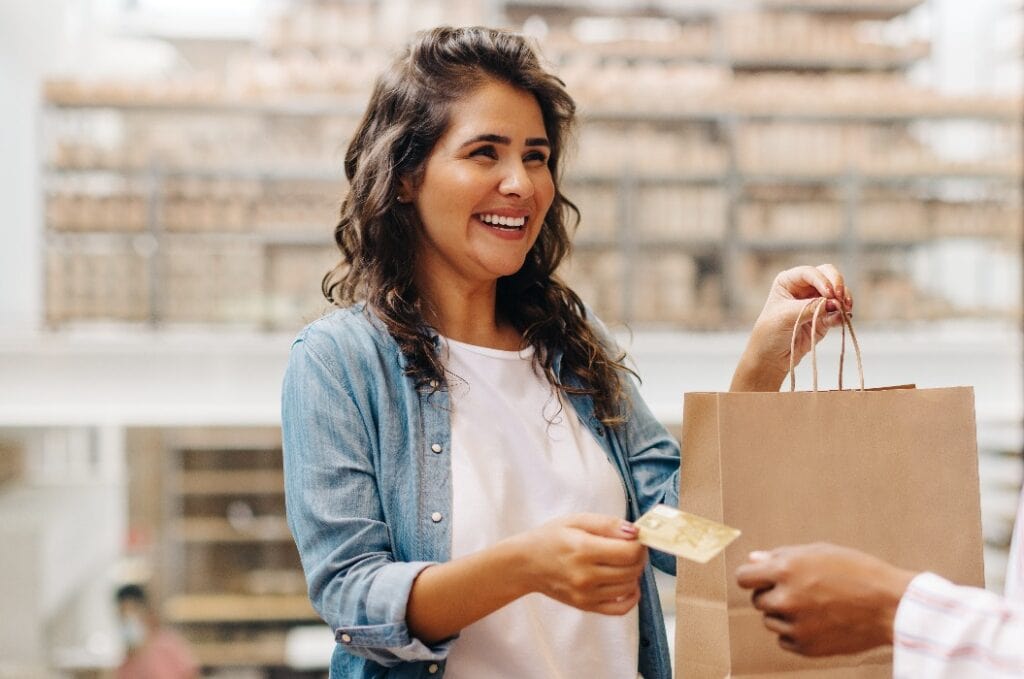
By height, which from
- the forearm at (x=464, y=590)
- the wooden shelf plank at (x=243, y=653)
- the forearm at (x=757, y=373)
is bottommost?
the wooden shelf plank at (x=243, y=653)

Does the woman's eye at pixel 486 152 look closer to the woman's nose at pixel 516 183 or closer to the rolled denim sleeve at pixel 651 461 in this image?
the woman's nose at pixel 516 183

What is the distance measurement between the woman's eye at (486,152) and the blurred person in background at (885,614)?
596 millimetres

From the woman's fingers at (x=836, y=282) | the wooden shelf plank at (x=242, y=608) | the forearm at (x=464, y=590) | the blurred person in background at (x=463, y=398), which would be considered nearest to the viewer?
the forearm at (x=464, y=590)

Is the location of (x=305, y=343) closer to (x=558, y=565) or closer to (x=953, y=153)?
(x=558, y=565)

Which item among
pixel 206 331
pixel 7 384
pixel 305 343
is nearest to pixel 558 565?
pixel 305 343

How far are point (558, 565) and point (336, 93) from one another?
13.9ft

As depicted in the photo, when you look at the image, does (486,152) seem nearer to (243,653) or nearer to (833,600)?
(833,600)

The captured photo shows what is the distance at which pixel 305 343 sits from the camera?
1190 millimetres

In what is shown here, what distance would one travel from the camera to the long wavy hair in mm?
1257

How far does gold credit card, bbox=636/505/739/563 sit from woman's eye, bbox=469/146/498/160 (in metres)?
0.51

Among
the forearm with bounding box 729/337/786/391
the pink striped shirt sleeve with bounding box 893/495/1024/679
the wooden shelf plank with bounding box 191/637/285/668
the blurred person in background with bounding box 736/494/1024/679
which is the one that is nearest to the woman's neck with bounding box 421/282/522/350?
the forearm with bounding box 729/337/786/391

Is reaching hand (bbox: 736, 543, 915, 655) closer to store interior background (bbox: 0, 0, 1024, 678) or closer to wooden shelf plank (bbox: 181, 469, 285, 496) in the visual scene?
store interior background (bbox: 0, 0, 1024, 678)

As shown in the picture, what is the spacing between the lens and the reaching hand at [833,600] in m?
0.87

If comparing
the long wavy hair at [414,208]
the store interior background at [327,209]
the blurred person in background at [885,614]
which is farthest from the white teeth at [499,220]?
the store interior background at [327,209]
